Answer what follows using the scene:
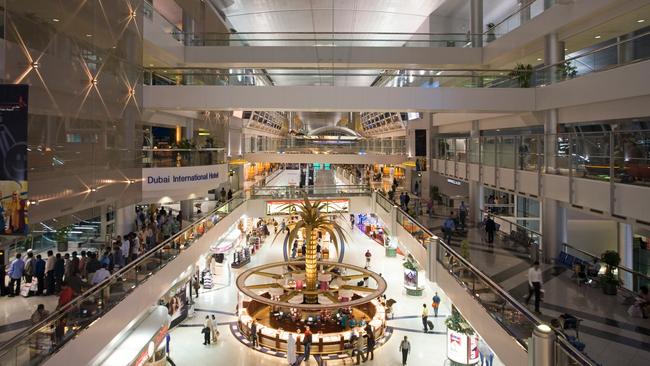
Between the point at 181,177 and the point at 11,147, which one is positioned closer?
the point at 11,147

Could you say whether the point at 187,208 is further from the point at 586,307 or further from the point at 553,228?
the point at 586,307

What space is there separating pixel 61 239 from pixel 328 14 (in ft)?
47.6

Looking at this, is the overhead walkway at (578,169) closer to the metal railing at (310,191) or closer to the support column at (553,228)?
the support column at (553,228)

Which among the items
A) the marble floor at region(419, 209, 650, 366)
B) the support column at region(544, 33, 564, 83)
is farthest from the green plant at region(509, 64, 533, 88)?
the marble floor at region(419, 209, 650, 366)

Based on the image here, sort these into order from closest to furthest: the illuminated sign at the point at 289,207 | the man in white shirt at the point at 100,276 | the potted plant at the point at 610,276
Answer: the man in white shirt at the point at 100,276 < the potted plant at the point at 610,276 < the illuminated sign at the point at 289,207

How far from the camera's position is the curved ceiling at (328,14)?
19047 millimetres

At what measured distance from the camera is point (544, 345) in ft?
17.3

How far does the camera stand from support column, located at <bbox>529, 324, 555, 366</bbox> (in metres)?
5.24

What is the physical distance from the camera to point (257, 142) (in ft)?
118

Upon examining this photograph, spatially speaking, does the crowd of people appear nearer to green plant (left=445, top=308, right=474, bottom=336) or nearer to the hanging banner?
the hanging banner

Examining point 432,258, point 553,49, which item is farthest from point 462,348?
point 553,49

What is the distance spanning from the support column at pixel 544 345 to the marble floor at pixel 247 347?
469 centimetres

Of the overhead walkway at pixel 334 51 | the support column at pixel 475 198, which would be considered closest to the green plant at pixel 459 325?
the support column at pixel 475 198

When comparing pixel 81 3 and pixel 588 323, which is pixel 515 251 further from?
pixel 81 3
